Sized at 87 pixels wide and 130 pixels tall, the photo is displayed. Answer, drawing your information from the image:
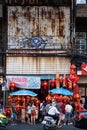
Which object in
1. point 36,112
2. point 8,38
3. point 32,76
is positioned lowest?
point 36,112

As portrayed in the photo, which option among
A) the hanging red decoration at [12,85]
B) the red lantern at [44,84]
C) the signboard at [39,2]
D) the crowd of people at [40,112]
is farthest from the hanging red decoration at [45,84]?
the signboard at [39,2]

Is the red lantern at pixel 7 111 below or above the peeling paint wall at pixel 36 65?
below

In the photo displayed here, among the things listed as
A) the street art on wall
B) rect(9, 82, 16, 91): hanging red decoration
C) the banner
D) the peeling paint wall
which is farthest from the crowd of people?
the street art on wall

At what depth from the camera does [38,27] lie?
39.2 meters

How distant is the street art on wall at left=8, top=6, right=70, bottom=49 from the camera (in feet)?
129

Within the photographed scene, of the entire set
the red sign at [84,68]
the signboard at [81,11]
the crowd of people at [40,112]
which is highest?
the signboard at [81,11]

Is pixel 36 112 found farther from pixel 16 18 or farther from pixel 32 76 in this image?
pixel 16 18

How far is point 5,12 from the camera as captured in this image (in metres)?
39.6

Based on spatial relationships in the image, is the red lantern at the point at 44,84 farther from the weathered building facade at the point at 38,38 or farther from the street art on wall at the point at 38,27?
the street art on wall at the point at 38,27

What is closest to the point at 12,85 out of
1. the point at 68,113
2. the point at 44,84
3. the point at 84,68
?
the point at 44,84

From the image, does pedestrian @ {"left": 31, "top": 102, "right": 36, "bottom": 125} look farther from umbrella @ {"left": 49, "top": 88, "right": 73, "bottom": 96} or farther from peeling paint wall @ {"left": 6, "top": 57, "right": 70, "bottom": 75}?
peeling paint wall @ {"left": 6, "top": 57, "right": 70, "bottom": 75}

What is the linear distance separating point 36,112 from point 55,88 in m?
2.37

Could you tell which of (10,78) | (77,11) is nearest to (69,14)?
(77,11)

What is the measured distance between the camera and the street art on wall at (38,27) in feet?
129
